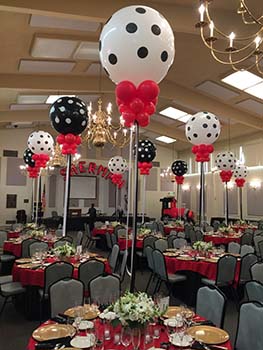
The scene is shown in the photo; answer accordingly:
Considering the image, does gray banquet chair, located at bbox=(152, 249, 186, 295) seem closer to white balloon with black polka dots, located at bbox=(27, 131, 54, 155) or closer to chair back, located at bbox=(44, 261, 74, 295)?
chair back, located at bbox=(44, 261, 74, 295)

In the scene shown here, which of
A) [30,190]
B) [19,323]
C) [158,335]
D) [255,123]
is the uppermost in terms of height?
[255,123]

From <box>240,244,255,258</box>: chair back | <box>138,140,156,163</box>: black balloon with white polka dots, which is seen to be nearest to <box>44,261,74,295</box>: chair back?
<box>240,244,255,258</box>: chair back

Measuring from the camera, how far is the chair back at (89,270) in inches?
199

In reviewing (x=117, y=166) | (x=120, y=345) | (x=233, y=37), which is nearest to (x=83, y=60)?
(x=117, y=166)

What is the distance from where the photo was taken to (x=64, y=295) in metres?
3.83

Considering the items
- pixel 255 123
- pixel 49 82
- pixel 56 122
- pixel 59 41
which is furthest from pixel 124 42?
pixel 255 123

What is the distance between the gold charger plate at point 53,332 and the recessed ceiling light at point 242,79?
29.2ft

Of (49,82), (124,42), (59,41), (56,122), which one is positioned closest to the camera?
(124,42)

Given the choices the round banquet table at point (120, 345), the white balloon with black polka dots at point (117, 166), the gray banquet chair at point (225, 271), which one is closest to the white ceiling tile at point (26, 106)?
the white balloon with black polka dots at point (117, 166)

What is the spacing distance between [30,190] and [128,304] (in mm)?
17569

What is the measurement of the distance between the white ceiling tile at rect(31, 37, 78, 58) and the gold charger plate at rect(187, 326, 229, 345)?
21.6 feet

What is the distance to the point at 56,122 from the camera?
19.4 ft

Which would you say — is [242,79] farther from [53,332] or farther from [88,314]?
[53,332]

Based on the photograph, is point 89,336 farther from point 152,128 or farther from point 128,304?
point 152,128
